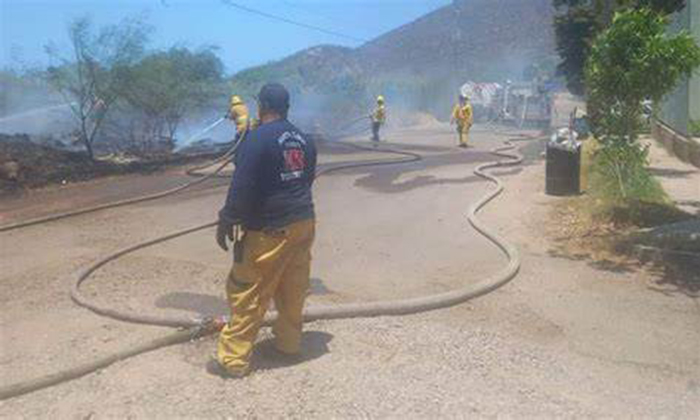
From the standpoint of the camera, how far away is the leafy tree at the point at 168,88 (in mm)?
21469

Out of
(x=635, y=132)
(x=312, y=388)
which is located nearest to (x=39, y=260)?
(x=312, y=388)

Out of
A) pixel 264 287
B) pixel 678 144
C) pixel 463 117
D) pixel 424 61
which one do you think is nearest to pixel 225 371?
pixel 264 287

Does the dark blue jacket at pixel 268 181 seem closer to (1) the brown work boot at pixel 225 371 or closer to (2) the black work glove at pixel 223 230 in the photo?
(2) the black work glove at pixel 223 230

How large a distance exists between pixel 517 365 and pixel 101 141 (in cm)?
1962

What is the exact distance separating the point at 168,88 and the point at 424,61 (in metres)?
64.4

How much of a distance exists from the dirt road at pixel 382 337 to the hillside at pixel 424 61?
27564 mm

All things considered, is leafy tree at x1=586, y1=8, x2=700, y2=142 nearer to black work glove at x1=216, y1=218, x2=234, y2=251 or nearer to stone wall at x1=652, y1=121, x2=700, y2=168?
black work glove at x1=216, y1=218, x2=234, y2=251

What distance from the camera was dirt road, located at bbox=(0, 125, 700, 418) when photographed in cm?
470

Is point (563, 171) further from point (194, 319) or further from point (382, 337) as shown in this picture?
point (194, 319)

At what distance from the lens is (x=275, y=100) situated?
5.25m

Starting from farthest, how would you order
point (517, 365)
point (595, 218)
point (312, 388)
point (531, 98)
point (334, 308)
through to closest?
point (531, 98), point (595, 218), point (334, 308), point (517, 365), point (312, 388)

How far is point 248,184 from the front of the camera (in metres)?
5.00

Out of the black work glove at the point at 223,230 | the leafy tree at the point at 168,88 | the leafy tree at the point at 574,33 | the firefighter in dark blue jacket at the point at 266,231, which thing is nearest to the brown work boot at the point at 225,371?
the firefighter in dark blue jacket at the point at 266,231

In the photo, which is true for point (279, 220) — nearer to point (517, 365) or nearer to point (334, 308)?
point (334, 308)
